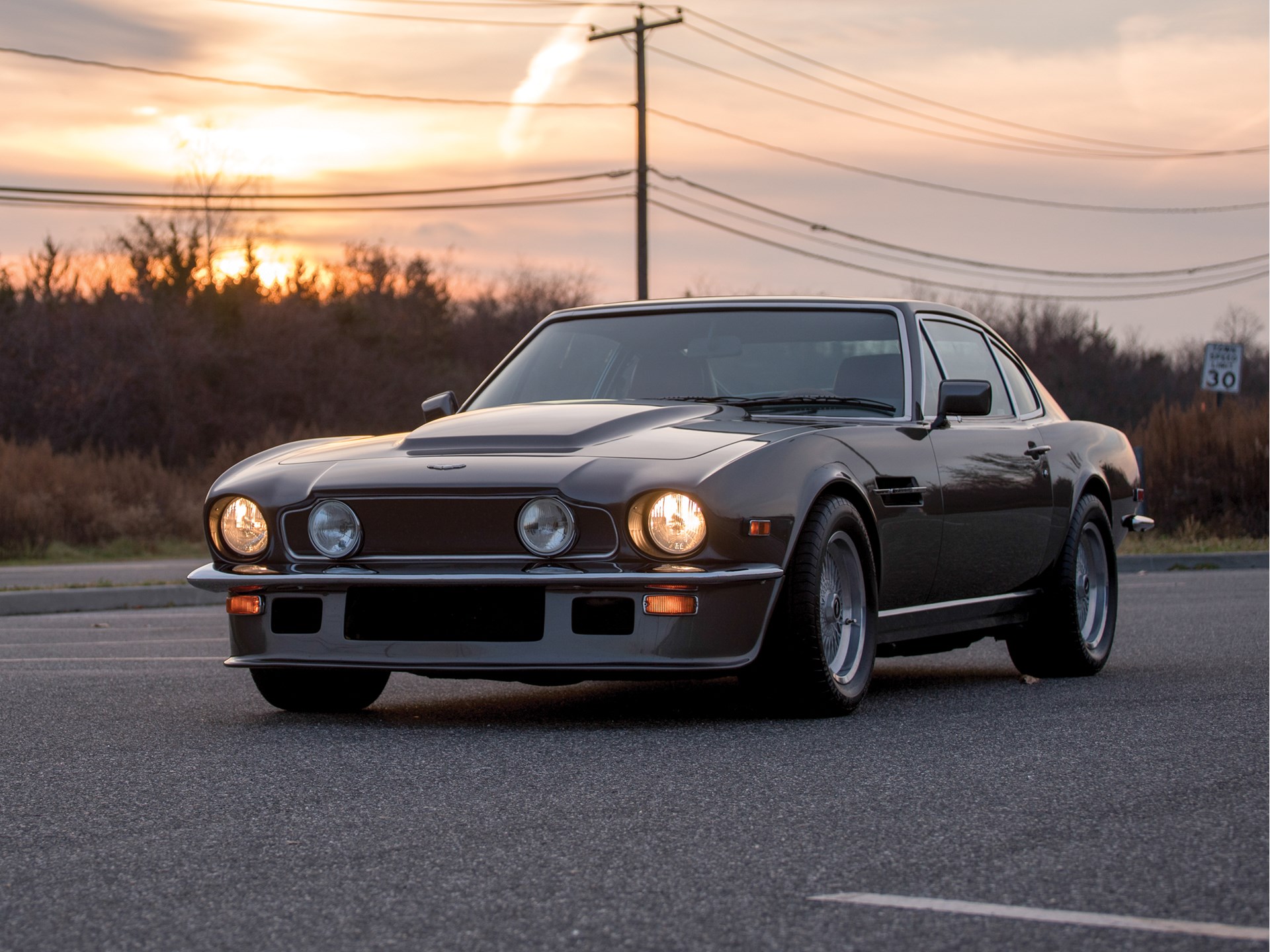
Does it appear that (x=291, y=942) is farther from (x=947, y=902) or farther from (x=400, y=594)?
(x=400, y=594)

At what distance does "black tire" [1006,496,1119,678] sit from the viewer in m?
7.79

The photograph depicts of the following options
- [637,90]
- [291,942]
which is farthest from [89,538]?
[291,942]

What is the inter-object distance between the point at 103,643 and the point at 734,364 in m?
5.46

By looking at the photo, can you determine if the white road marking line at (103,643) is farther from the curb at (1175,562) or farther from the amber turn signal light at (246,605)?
the curb at (1175,562)

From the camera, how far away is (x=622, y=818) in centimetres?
428

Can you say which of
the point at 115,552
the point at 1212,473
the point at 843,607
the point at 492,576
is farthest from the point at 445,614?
the point at 115,552

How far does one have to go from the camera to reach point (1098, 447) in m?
8.54

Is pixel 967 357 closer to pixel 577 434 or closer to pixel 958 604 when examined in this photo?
pixel 958 604

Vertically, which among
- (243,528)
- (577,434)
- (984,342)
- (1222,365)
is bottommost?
(243,528)

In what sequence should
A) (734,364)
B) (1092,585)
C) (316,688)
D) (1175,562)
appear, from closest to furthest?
1. (316,688)
2. (734,364)
3. (1092,585)
4. (1175,562)

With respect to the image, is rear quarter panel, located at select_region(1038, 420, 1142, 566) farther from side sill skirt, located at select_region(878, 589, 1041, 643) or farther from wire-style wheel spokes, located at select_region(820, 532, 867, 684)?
wire-style wheel spokes, located at select_region(820, 532, 867, 684)

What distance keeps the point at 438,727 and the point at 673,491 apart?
1.13 meters

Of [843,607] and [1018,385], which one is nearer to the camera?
[843,607]

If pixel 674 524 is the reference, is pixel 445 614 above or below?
below
